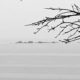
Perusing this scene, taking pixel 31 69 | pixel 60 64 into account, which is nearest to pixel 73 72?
pixel 60 64

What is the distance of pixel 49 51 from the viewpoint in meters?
15.6

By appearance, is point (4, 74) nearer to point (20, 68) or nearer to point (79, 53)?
point (20, 68)

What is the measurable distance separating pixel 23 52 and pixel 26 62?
2.05 ft

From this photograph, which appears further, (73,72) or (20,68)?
(20,68)

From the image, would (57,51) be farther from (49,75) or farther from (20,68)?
(20,68)

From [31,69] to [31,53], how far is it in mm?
1071

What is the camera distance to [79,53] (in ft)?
49.3

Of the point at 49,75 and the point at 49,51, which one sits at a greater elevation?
the point at 49,51

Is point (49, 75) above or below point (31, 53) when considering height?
below

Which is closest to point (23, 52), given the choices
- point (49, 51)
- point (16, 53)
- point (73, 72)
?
point (16, 53)

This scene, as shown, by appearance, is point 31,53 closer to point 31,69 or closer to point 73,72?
point 31,69

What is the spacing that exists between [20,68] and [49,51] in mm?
2089

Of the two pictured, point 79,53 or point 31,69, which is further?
point 31,69

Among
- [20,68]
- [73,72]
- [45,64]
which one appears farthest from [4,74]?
[73,72]
